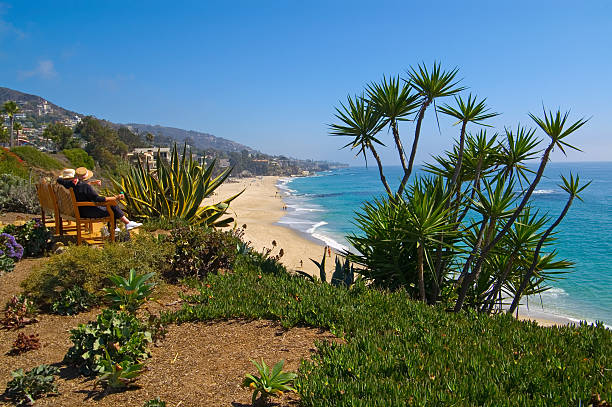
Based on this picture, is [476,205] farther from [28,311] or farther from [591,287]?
[591,287]

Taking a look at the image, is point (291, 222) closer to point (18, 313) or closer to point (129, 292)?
point (129, 292)

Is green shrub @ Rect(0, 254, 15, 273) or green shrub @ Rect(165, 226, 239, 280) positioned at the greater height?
green shrub @ Rect(165, 226, 239, 280)

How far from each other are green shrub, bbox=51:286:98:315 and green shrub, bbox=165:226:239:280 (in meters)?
1.11

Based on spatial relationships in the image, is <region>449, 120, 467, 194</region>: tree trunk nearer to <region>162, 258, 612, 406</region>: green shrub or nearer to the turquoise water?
<region>162, 258, 612, 406</region>: green shrub

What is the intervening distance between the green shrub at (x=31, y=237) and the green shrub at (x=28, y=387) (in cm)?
392

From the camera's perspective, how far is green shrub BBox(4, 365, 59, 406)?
2.68 metres

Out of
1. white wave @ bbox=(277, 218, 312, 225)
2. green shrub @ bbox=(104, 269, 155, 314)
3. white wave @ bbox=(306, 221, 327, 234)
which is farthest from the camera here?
white wave @ bbox=(277, 218, 312, 225)

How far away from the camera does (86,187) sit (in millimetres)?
6051

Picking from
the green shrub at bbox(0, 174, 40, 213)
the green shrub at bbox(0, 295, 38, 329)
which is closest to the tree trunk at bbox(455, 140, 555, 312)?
the green shrub at bbox(0, 295, 38, 329)

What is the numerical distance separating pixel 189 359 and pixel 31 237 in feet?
14.2

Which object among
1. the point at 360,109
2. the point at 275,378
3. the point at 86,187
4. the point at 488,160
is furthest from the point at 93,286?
the point at 488,160

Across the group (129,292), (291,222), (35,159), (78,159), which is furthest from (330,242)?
(78,159)

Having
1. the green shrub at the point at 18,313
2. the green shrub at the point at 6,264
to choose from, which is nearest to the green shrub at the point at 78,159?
the green shrub at the point at 6,264

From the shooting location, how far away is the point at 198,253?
547 centimetres
